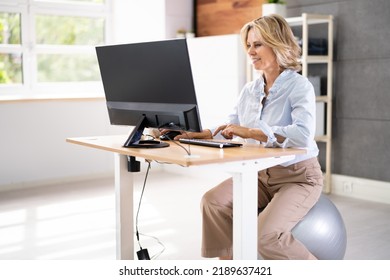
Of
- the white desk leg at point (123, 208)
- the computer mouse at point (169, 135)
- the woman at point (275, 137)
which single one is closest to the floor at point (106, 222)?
the white desk leg at point (123, 208)

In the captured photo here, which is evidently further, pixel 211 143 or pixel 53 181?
pixel 53 181

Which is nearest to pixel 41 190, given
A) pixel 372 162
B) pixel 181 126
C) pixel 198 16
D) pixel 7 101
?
pixel 7 101

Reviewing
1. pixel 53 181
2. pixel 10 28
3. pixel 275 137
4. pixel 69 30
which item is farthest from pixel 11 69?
pixel 275 137

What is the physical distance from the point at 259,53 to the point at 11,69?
3798 mm

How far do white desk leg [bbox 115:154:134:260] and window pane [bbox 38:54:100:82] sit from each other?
344 cm

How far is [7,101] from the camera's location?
5.27 meters

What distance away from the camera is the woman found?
2451 mm

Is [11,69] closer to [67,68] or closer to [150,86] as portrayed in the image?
[67,68]

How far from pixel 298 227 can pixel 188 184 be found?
2948 mm

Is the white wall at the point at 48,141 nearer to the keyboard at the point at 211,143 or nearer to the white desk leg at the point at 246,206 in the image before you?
the keyboard at the point at 211,143

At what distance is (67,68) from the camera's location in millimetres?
6188

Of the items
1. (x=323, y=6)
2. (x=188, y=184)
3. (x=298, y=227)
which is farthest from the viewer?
(x=188, y=184)

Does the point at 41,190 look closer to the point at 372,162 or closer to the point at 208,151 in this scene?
the point at 372,162

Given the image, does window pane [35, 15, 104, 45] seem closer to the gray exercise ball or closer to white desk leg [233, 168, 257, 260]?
the gray exercise ball
